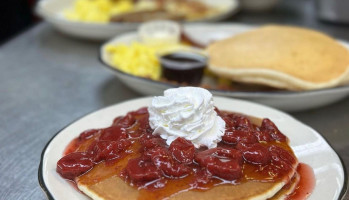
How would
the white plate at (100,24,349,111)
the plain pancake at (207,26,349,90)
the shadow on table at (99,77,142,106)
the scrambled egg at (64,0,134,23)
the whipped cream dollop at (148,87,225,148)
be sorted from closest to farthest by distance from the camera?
1. the whipped cream dollop at (148,87,225,148)
2. the white plate at (100,24,349,111)
3. the plain pancake at (207,26,349,90)
4. the shadow on table at (99,77,142,106)
5. the scrambled egg at (64,0,134,23)

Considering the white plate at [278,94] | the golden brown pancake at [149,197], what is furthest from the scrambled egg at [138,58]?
the golden brown pancake at [149,197]

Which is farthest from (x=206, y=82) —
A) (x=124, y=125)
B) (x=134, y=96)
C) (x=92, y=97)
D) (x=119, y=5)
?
(x=119, y=5)

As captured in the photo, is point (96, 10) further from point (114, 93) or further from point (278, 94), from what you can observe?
point (278, 94)

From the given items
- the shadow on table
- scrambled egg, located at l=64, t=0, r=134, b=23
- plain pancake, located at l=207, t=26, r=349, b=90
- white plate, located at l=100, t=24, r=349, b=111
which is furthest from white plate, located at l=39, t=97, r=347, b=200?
scrambled egg, located at l=64, t=0, r=134, b=23

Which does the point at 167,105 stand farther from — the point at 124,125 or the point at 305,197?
the point at 305,197

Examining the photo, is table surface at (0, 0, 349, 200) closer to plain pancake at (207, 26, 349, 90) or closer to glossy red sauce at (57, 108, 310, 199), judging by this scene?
plain pancake at (207, 26, 349, 90)
